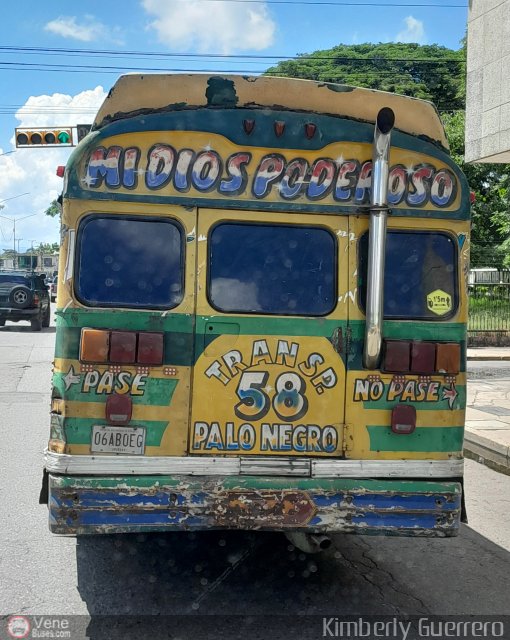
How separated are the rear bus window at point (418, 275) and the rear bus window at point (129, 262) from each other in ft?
3.62

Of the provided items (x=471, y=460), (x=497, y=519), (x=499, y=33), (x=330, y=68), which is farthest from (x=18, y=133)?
(x=330, y=68)

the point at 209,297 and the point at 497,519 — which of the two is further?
the point at 497,519

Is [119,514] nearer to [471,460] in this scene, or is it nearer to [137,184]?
[137,184]

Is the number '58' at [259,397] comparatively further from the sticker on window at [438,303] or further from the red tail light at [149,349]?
the sticker on window at [438,303]

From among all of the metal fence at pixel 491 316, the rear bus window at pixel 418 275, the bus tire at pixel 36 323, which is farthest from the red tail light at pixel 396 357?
the bus tire at pixel 36 323

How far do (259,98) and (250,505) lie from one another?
233cm

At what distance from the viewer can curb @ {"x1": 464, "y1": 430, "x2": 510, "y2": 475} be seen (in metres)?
8.96

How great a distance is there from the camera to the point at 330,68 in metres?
53.4

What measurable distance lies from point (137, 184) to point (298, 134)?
0.97 meters

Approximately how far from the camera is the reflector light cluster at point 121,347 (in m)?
4.34

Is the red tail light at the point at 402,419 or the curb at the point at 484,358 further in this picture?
the curb at the point at 484,358

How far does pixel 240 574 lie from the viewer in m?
5.11

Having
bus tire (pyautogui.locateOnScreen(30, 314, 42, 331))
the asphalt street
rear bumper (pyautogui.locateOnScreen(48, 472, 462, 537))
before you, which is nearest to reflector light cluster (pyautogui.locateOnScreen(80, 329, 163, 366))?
rear bumper (pyautogui.locateOnScreen(48, 472, 462, 537))

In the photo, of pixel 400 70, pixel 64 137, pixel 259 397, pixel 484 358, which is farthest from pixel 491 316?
pixel 400 70
